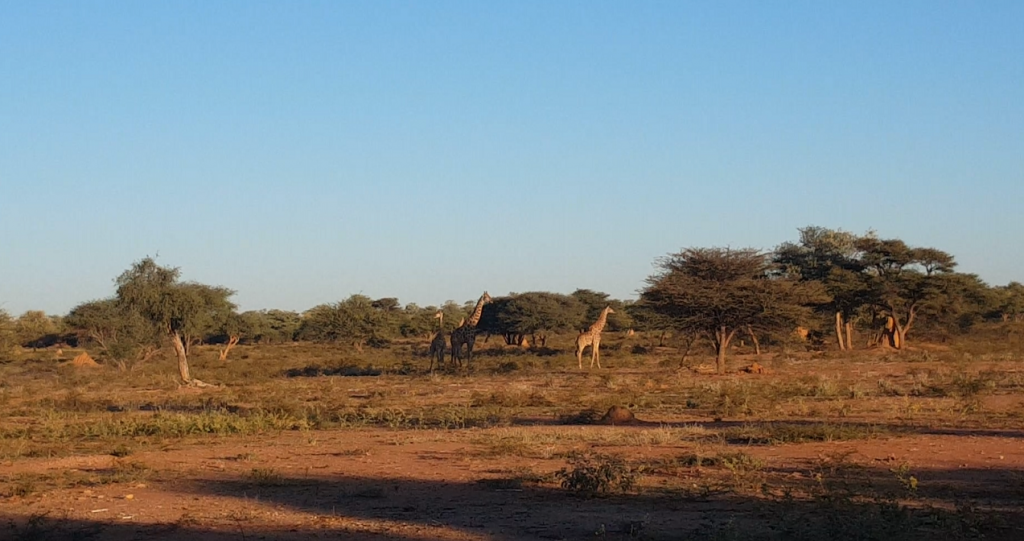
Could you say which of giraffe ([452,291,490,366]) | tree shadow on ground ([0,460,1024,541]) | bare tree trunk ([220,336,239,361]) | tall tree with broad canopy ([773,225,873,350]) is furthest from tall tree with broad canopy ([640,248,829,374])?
bare tree trunk ([220,336,239,361])

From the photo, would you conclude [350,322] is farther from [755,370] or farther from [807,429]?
[807,429]

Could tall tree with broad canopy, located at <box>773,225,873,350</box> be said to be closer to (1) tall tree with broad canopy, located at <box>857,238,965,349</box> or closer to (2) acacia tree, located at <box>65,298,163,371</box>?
(1) tall tree with broad canopy, located at <box>857,238,965,349</box>

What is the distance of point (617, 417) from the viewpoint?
1712 cm

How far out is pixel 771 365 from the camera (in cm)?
3384

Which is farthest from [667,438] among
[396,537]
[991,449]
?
[396,537]

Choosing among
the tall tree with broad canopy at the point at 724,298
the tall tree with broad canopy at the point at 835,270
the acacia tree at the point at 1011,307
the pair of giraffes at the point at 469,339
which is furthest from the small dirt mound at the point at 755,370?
the acacia tree at the point at 1011,307

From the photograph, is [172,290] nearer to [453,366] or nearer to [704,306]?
[453,366]

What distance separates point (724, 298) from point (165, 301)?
1703 centimetres

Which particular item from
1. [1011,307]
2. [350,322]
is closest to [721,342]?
[350,322]

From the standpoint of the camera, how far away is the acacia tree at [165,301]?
30.5 metres

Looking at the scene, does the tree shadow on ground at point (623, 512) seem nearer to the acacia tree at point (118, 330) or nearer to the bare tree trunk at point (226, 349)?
the acacia tree at point (118, 330)

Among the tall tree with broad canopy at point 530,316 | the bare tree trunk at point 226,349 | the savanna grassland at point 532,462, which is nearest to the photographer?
the savanna grassland at point 532,462

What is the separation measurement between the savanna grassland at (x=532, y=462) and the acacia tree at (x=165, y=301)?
178 inches

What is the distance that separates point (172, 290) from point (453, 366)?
29.7 feet
